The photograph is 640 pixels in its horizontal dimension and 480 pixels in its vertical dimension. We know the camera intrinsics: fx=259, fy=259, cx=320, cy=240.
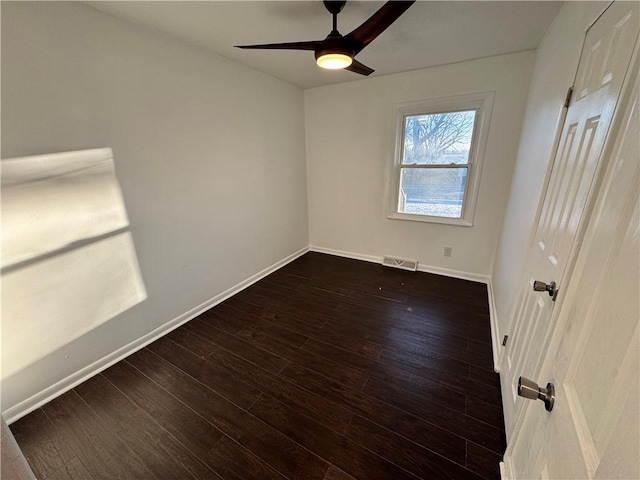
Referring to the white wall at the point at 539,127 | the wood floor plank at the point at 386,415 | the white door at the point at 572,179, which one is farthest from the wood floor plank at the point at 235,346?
the white wall at the point at 539,127

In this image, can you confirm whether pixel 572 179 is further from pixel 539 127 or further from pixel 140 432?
pixel 140 432

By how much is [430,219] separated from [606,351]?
2.91 m

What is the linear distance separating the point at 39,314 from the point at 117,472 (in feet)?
3.47

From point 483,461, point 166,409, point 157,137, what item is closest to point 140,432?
point 166,409

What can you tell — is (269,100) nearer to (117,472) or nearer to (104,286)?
(104,286)

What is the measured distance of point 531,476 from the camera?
0.86 m

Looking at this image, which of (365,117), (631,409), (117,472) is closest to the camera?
(631,409)

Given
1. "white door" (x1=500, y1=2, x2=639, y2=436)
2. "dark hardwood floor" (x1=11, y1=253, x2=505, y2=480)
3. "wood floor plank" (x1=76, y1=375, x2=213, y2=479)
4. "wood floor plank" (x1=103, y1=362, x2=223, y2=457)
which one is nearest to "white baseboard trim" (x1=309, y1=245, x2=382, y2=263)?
"dark hardwood floor" (x1=11, y1=253, x2=505, y2=480)

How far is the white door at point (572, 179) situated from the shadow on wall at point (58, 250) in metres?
2.54

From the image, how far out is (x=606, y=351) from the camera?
0.49 metres

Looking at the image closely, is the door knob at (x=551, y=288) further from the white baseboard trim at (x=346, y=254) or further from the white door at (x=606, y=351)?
the white baseboard trim at (x=346, y=254)

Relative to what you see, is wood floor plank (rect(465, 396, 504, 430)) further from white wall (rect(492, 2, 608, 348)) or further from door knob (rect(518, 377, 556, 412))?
door knob (rect(518, 377, 556, 412))

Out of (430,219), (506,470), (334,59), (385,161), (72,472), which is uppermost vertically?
(334,59)

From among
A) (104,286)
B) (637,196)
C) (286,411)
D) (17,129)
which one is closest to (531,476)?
(637,196)
